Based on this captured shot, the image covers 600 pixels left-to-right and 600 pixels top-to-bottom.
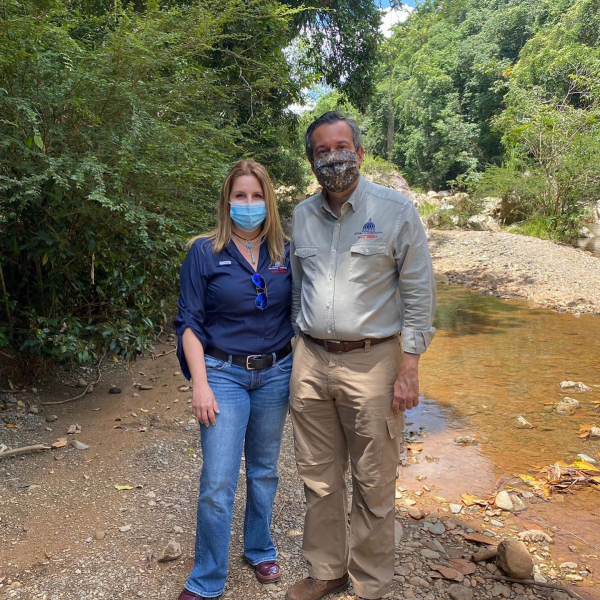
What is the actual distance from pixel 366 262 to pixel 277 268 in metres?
0.41

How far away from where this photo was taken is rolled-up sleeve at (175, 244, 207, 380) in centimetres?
228

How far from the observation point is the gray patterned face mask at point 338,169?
2264 mm

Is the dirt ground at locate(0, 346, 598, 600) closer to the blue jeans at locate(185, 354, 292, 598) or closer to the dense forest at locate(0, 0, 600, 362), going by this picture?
the blue jeans at locate(185, 354, 292, 598)

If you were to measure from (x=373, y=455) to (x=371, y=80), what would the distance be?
11.6 metres

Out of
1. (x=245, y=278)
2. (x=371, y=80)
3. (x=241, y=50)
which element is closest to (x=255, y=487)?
(x=245, y=278)

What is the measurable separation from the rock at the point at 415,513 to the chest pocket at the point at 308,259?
6.39 feet

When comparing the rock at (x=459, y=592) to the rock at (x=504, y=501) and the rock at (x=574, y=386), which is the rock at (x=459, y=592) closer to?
the rock at (x=504, y=501)

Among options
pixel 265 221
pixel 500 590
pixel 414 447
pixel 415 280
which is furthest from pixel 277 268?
pixel 414 447

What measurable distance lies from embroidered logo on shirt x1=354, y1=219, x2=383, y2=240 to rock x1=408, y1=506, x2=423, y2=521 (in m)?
2.07

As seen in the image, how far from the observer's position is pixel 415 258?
2.22 metres

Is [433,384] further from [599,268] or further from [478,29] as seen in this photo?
[478,29]

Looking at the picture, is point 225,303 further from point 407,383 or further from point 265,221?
point 407,383

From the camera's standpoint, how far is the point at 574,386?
6.17 metres

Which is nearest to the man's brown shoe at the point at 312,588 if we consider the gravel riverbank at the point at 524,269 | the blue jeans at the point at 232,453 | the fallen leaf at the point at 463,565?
the blue jeans at the point at 232,453
